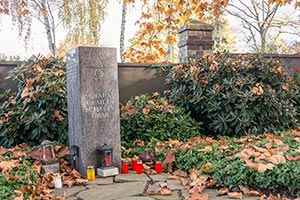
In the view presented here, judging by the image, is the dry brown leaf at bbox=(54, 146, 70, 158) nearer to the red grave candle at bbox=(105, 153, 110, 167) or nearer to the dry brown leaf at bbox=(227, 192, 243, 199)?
the red grave candle at bbox=(105, 153, 110, 167)

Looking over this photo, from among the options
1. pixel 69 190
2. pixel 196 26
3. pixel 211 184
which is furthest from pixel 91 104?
pixel 196 26

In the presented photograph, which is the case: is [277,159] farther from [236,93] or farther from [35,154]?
[35,154]

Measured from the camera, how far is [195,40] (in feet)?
19.1

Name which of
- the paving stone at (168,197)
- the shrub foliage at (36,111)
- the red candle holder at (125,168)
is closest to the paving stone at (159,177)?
the red candle holder at (125,168)

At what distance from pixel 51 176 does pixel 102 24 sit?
7.03 meters

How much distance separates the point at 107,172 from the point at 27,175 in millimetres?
794

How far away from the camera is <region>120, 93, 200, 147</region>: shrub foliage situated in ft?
14.7

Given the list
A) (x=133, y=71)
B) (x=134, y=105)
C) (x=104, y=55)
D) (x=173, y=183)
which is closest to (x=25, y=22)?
(x=133, y=71)

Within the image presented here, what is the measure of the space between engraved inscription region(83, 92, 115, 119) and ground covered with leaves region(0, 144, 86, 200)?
1.93 feet

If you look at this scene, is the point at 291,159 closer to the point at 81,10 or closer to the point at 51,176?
the point at 51,176

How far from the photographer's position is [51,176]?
309 centimetres

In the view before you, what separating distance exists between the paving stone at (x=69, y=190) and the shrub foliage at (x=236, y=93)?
2.37 m

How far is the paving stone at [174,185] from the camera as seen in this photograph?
114 inches

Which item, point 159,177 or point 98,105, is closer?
point 159,177
